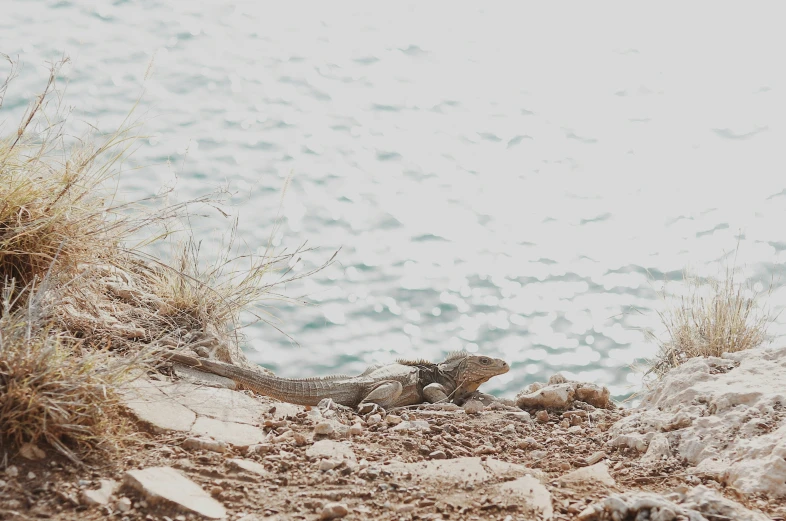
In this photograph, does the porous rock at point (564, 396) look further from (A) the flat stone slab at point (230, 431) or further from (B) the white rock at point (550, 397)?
(A) the flat stone slab at point (230, 431)

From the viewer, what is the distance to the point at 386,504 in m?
3.93

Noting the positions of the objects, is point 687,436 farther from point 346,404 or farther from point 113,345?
point 113,345

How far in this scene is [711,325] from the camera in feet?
21.8

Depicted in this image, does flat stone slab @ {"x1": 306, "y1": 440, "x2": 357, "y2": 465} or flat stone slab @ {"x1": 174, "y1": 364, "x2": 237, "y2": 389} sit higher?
flat stone slab @ {"x1": 306, "y1": 440, "x2": 357, "y2": 465}

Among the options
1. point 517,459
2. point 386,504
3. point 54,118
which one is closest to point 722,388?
point 517,459

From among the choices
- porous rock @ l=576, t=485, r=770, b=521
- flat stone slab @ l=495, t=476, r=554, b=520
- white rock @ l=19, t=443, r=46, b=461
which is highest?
porous rock @ l=576, t=485, r=770, b=521

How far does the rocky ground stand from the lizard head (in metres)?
0.98

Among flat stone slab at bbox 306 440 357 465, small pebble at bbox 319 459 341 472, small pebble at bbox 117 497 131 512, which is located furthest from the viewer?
flat stone slab at bbox 306 440 357 465

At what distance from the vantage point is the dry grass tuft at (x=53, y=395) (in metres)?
3.77

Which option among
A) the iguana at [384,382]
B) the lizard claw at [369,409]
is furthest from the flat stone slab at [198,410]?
the lizard claw at [369,409]

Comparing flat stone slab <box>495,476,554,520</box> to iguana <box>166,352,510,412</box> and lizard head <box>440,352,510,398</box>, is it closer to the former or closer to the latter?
iguana <box>166,352,510,412</box>

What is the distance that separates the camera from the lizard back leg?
22.1 ft

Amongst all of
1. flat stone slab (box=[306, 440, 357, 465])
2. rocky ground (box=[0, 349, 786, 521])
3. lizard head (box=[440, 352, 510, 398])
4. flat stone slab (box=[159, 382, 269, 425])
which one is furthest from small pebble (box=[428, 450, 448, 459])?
lizard head (box=[440, 352, 510, 398])

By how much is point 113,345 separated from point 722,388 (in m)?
3.55
